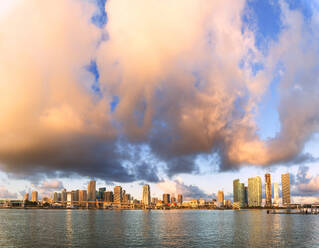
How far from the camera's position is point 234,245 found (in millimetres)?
77938

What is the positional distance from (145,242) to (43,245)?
90.1 ft

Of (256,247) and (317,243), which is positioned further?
(317,243)

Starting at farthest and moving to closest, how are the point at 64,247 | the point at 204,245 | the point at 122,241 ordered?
the point at 122,241 → the point at 204,245 → the point at 64,247

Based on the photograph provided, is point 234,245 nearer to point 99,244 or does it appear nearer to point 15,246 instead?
point 99,244

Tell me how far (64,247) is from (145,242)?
22463 mm

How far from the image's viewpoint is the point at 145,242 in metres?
82.2

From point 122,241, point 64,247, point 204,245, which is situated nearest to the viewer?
point 64,247

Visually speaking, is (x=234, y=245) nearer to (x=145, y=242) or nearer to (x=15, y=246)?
(x=145, y=242)

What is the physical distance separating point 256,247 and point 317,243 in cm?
2166

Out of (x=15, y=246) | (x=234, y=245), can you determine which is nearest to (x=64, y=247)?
(x=15, y=246)

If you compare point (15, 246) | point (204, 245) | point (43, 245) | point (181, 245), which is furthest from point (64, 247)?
point (204, 245)

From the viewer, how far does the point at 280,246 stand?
7556 centimetres

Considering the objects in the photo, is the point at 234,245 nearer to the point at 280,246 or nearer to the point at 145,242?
the point at 280,246

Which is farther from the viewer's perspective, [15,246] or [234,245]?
[234,245]
